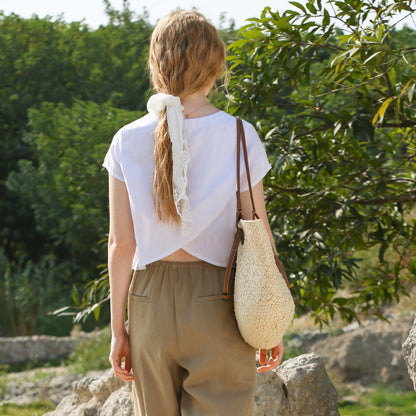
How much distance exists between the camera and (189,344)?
5.29 feet

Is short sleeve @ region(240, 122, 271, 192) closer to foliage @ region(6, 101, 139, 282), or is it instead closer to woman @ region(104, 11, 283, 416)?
woman @ region(104, 11, 283, 416)

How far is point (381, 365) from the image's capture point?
21.9 feet

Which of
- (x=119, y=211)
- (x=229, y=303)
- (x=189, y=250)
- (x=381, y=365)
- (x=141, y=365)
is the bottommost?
(x=381, y=365)

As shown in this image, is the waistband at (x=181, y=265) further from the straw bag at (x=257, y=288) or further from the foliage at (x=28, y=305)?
the foliage at (x=28, y=305)

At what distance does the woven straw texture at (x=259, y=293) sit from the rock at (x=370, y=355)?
5328mm

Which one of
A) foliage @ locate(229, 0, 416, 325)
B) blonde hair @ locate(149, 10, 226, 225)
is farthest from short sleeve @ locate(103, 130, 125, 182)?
foliage @ locate(229, 0, 416, 325)

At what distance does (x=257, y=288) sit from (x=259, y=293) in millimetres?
15

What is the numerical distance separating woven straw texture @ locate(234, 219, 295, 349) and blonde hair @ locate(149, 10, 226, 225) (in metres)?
0.22

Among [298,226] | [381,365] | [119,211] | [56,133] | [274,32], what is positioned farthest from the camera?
[56,133]

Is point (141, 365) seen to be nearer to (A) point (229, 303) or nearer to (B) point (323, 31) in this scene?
(A) point (229, 303)

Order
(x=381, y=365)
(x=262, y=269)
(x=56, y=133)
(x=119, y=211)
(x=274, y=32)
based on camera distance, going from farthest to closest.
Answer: (x=56, y=133)
(x=381, y=365)
(x=274, y=32)
(x=119, y=211)
(x=262, y=269)

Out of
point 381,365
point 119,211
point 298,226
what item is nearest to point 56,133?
point 381,365

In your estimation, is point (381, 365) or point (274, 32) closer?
point (274, 32)

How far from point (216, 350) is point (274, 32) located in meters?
1.72
